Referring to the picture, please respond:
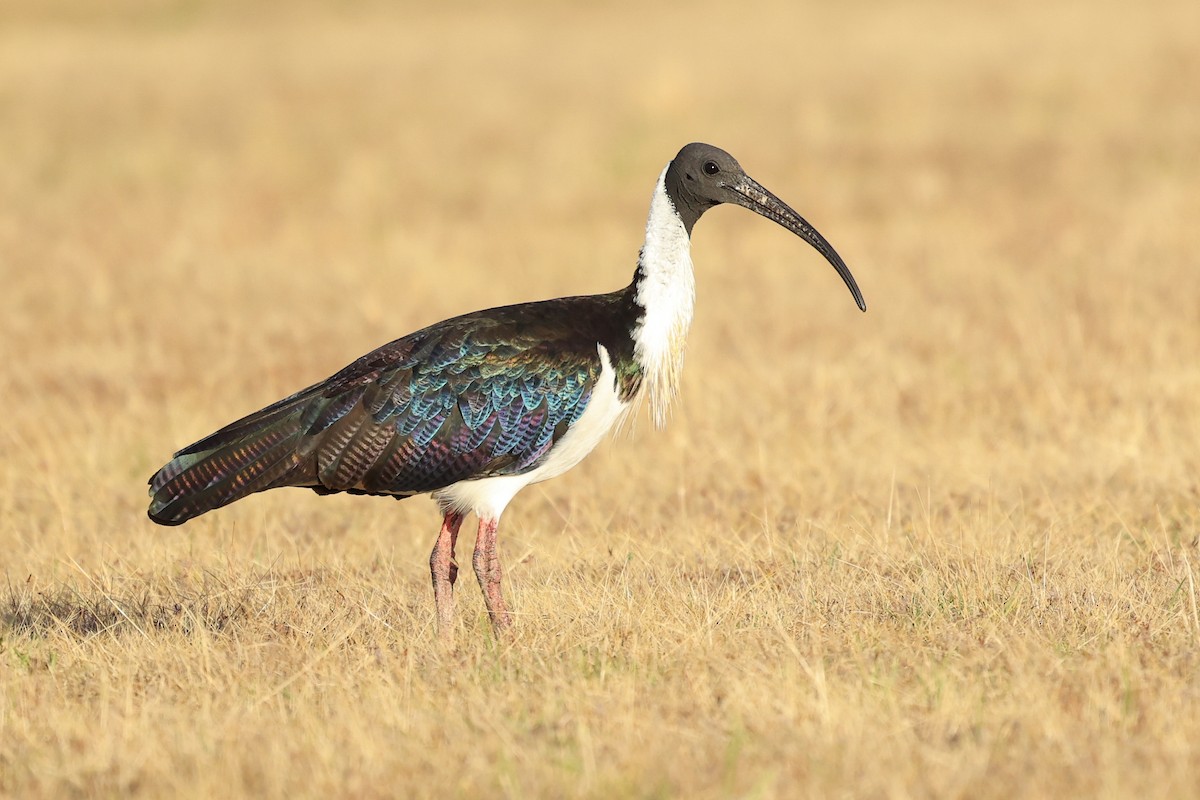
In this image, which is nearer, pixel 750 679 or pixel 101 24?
pixel 750 679

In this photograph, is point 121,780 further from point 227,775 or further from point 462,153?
point 462,153

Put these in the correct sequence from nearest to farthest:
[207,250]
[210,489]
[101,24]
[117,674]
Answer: [117,674] < [210,489] < [207,250] < [101,24]

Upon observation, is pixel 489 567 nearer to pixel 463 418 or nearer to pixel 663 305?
pixel 463 418

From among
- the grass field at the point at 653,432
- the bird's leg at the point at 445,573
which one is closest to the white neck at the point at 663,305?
the grass field at the point at 653,432

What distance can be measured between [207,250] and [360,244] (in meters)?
1.61

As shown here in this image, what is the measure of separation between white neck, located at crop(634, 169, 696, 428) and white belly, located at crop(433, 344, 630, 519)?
7.2 inches

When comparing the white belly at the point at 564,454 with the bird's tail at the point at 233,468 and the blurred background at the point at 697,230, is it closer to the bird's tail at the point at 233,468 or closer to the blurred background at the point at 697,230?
the bird's tail at the point at 233,468

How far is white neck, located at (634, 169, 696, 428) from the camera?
7.62m

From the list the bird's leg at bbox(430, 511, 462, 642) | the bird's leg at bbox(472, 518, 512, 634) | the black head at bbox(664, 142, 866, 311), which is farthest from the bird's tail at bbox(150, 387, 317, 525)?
the black head at bbox(664, 142, 866, 311)

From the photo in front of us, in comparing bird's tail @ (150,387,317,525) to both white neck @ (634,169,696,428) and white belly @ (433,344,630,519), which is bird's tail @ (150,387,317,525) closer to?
white belly @ (433,344,630,519)

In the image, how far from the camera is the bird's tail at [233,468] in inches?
286

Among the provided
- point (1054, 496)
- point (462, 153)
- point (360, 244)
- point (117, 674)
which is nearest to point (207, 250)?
point (360, 244)

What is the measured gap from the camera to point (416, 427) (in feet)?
24.3

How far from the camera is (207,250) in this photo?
18.2m
